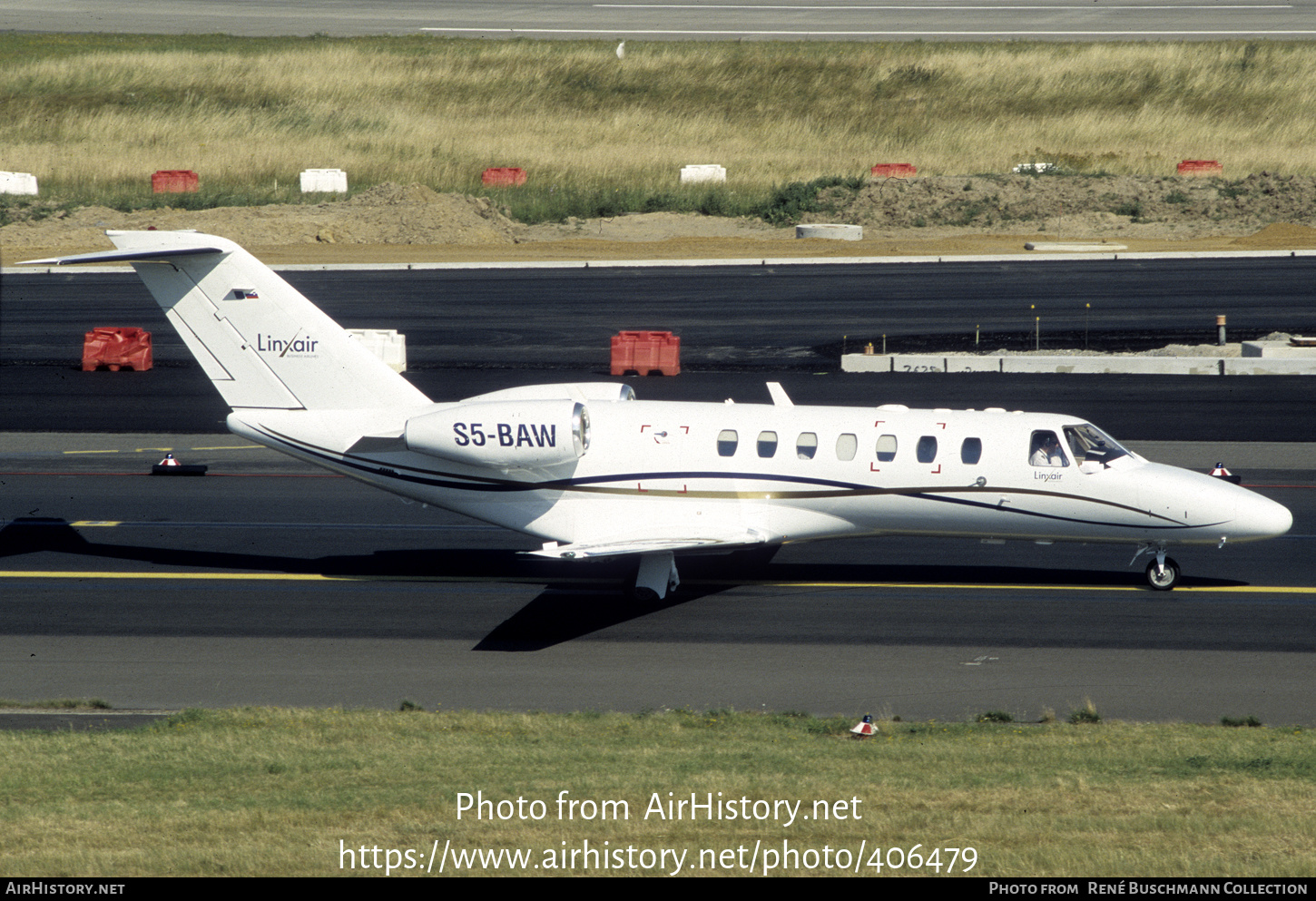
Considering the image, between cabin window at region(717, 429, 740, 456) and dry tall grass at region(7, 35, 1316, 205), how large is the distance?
47.3 meters

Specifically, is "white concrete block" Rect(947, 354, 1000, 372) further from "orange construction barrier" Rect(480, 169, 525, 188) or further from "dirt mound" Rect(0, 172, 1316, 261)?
"orange construction barrier" Rect(480, 169, 525, 188)

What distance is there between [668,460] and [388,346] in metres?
18.7

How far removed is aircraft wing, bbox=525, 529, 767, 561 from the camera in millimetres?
18078

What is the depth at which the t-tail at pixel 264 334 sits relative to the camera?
1994 cm

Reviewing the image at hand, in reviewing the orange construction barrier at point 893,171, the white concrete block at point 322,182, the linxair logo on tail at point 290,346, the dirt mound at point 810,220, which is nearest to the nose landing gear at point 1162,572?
the linxair logo on tail at point 290,346

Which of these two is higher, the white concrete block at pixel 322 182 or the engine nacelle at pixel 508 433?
the white concrete block at pixel 322 182

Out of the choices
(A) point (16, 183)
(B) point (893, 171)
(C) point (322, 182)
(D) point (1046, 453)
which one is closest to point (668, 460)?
(D) point (1046, 453)

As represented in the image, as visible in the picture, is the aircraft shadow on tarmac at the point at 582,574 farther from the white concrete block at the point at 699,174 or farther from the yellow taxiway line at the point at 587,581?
the white concrete block at the point at 699,174

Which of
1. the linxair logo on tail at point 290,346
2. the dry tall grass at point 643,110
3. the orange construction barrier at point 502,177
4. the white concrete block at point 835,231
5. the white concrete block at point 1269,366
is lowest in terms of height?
the white concrete block at point 1269,366

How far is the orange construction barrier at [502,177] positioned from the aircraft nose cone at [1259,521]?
168ft

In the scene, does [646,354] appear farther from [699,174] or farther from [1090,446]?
[699,174]

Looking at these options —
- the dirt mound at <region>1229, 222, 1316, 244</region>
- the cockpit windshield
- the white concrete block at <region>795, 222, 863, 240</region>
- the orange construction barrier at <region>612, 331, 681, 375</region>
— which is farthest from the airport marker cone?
the dirt mound at <region>1229, 222, 1316, 244</region>

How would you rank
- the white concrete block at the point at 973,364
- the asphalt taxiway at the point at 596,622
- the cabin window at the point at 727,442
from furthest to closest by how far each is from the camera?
the white concrete block at the point at 973,364 < the cabin window at the point at 727,442 < the asphalt taxiway at the point at 596,622

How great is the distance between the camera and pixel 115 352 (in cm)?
3734
